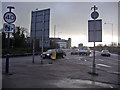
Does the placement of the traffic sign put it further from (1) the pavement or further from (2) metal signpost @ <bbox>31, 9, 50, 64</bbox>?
(2) metal signpost @ <bbox>31, 9, 50, 64</bbox>

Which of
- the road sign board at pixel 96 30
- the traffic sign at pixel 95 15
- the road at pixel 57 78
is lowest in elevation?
the road at pixel 57 78

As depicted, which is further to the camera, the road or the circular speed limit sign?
the circular speed limit sign

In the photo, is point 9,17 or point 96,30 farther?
point 96,30

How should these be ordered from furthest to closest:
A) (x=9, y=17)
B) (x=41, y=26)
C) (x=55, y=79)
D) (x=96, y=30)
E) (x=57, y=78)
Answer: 1. (x=41, y=26)
2. (x=96, y=30)
3. (x=9, y=17)
4. (x=57, y=78)
5. (x=55, y=79)

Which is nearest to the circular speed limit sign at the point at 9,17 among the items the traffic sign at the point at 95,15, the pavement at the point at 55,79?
the pavement at the point at 55,79

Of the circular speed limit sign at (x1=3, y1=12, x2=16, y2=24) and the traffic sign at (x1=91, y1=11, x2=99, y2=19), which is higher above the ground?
the traffic sign at (x1=91, y1=11, x2=99, y2=19)

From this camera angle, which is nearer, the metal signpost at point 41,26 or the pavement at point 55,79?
the pavement at point 55,79

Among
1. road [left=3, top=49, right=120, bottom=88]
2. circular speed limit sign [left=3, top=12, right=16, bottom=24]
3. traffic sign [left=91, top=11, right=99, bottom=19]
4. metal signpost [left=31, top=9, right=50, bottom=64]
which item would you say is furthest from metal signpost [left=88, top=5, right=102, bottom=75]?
metal signpost [left=31, top=9, right=50, bottom=64]

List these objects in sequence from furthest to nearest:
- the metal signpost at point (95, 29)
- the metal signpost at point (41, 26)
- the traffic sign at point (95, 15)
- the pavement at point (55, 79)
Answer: the metal signpost at point (41, 26) < the metal signpost at point (95, 29) < the traffic sign at point (95, 15) < the pavement at point (55, 79)

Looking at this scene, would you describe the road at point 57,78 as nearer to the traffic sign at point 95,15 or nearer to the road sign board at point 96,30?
the road sign board at point 96,30

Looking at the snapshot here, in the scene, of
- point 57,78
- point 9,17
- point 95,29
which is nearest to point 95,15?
point 95,29

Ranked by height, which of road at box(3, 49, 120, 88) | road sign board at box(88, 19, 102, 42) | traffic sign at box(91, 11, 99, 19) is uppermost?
traffic sign at box(91, 11, 99, 19)

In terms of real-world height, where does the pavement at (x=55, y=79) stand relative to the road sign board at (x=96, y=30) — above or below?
below

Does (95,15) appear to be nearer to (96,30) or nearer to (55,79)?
(96,30)
